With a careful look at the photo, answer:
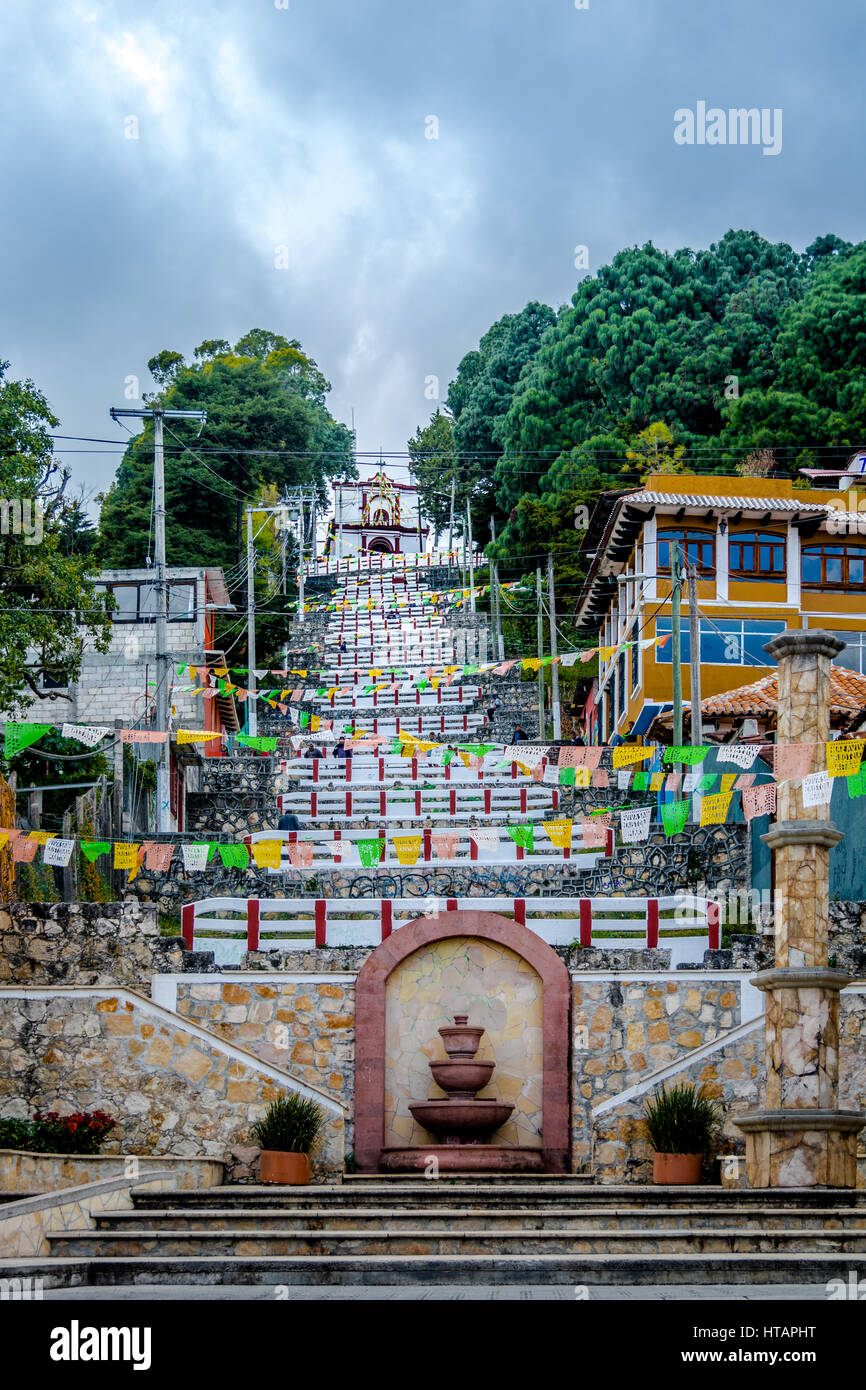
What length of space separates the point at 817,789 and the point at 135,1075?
760 centimetres

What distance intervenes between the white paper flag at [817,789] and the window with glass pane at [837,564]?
2075cm

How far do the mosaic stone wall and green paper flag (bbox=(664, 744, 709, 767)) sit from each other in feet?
11.9

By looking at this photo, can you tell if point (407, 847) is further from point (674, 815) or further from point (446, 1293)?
point (446, 1293)

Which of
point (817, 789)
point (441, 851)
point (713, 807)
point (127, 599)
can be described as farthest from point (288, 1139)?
point (127, 599)

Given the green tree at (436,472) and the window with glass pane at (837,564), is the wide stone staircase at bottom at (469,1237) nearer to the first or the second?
the window with glass pane at (837,564)

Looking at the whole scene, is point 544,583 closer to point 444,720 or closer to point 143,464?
point 444,720

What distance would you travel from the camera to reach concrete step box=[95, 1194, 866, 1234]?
42.9ft

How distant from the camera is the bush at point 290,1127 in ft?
55.3

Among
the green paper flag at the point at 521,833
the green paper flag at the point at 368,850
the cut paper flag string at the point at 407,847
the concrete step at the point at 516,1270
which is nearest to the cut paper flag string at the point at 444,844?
the cut paper flag string at the point at 407,847

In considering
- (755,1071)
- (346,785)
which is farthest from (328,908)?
(346,785)

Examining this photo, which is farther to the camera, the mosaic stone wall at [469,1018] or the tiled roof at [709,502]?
the tiled roof at [709,502]

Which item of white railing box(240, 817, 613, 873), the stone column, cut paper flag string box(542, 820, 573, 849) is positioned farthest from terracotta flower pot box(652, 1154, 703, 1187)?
white railing box(240, 817, 613, 873)

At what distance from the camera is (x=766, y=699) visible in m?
28.4
